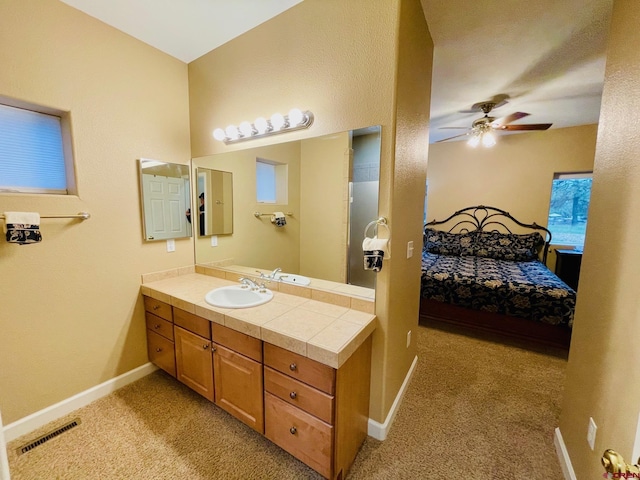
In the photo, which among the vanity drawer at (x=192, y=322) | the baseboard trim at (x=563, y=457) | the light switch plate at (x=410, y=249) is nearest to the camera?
the baseboard trim at (x=563, y=457)

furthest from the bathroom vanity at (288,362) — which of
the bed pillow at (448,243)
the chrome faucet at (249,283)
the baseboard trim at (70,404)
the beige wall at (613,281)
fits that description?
the bed pillow at (448,243)

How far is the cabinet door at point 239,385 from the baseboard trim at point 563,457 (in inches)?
66.5

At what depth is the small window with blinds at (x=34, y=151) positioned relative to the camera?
5.50 ft

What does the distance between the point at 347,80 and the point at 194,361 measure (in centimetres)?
214

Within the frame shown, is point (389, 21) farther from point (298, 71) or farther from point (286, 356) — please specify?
point (286, 356)

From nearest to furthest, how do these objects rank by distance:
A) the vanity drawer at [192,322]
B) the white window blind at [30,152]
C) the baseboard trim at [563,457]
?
the baseboard trim at [563,457], the white window blind at [30,152], the vanity drawer at [192,322]

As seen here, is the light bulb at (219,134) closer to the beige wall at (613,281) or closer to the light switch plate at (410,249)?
the light switch plate at (410,249)

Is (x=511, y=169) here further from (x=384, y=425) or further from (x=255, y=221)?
(x=384, y=425)

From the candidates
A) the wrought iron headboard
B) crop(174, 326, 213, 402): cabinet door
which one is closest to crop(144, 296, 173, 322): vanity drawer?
crop(174, 326, 213, 402): cabinet door

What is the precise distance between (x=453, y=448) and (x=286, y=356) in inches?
49.4

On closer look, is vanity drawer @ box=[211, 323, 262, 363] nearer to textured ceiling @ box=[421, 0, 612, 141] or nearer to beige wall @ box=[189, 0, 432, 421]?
beige wall @ box=[189, 0, 432, 421]

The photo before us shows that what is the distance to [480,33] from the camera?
1.98 m

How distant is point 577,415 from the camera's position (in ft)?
4.67

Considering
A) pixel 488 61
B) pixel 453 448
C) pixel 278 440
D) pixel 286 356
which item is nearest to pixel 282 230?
pixel 286 356
